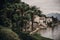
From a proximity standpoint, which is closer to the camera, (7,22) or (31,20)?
(7,22)

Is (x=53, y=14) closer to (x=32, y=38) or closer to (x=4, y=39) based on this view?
(x=32, y=38)

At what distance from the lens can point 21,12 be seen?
7.69 metres

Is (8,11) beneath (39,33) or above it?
above

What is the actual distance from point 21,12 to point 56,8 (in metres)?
1.74

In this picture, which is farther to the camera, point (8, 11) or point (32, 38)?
point (8, 11)

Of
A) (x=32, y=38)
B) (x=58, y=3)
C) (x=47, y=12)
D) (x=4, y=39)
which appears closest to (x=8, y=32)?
(x=4, y=39)

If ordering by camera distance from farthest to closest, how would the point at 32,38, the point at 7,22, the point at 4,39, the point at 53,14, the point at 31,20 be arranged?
the point at 53,14
the point at 31,20
the point at 7,22
the point at 32,38
the point at 4,39

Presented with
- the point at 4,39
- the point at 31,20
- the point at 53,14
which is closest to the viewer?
the point at 4,39

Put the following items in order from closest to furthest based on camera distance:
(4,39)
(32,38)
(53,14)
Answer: (4,39) < (32,38) < (53,14)

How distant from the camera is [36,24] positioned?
7.74 meters

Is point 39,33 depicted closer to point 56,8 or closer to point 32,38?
point 32,38

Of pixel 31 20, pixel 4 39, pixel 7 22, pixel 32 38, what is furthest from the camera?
pixel 31 20

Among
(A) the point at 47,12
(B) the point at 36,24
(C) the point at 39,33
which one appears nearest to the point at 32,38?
(C) the point at 39,33

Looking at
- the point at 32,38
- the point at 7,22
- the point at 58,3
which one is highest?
the point at 58,3
